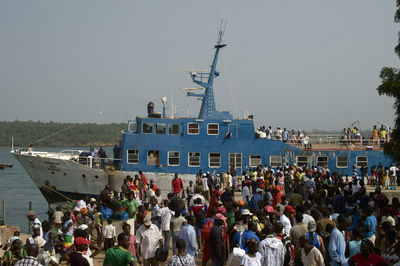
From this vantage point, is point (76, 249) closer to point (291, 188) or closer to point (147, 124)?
point (291, 188)

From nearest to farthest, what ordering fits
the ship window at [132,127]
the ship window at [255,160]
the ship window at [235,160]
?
1. the ship window at [132,127]
2. the ship window at [235,160]
3. the ship window at [255,160]

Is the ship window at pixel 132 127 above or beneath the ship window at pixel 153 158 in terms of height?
above

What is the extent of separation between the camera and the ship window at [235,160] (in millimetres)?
28438

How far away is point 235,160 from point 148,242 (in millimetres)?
18000

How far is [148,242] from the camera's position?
10734 millimetres

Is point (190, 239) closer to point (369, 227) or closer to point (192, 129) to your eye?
point (369, 227)

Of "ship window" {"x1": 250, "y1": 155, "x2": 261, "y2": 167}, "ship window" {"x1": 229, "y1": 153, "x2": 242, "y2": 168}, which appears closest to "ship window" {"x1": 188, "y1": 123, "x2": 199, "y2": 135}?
"ship window" {"x1": 229, "y1": 153, "x2": 242, "y2": 168}

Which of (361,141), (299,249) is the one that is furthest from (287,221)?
(361,141)

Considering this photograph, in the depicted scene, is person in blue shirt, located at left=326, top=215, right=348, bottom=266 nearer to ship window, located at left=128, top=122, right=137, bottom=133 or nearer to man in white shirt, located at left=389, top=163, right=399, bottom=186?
man in white shirt, located at left=389, top=163, right=399, bottom=186

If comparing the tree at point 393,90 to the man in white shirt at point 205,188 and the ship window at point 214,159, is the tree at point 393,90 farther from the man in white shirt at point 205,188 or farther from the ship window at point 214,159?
the ship window at point 214,159

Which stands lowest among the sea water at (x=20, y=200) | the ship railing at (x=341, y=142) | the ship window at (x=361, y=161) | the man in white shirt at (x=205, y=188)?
the sea water at (x=20, y=200)

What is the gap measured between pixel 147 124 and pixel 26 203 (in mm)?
19588

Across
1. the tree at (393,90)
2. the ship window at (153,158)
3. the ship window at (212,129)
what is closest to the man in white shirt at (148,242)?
the tree at (393,90)

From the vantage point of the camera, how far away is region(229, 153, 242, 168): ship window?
1120 inches
